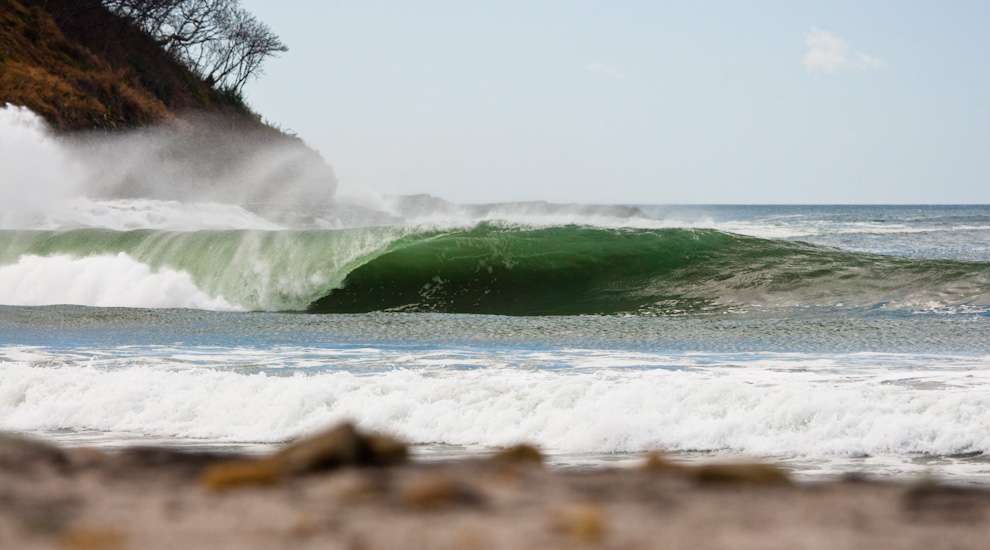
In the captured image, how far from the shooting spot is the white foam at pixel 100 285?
755 inches

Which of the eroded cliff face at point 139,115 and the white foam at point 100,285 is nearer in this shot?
the white foam at point 100,285

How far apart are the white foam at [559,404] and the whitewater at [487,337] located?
21 mm

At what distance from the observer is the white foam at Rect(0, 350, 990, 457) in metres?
7.42

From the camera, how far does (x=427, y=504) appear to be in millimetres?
2582

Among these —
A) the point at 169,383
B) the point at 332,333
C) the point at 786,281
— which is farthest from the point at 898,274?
the point at 169,383

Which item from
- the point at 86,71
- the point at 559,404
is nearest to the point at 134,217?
the point at 86,71

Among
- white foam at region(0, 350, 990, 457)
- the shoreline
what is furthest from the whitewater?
A: the shoreline

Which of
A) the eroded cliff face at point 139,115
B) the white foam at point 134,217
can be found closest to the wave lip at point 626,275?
the white foam at point 134,217

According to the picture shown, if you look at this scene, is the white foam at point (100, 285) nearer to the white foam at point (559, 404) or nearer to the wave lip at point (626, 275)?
the wave lip at point (626, 275)

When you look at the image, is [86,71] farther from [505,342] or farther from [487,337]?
[505,342]

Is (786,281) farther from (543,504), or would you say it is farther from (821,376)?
(543,504)

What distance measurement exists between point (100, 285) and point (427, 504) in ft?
60.0

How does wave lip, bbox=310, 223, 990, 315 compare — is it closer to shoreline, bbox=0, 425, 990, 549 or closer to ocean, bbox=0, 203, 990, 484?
ocean, bbox=0, 203, 990, 484

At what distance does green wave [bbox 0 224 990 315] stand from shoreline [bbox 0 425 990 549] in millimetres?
14566
